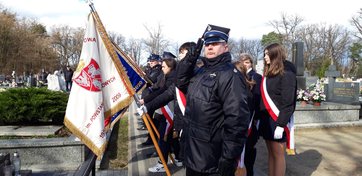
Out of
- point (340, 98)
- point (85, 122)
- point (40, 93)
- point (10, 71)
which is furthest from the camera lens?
point (10, 71)

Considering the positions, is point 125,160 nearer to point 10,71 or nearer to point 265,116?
point 265,116

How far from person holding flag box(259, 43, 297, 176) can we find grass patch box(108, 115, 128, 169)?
10.5 ft

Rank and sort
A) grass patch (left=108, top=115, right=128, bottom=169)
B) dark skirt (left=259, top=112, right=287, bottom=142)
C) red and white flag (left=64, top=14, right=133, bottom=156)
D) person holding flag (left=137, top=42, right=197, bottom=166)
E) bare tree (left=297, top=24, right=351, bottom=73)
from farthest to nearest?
bare tree (left=297, top=24, right=351, bottom=73)
grass patch (left=108, top=115, right=128, bottom=169)
dark skirt (left=259, top=112, right=287, bottom=142)
person holding flag (left=137, top=42, right=197, bottom=166)
red and white flag (left=64, top=14, right=133, bottom=156)

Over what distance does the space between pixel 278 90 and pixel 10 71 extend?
49.0m

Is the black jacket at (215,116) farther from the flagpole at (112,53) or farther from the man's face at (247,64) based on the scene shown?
the man's face at (247,64)

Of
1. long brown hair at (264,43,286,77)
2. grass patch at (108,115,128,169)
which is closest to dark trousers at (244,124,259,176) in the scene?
long brown hair at (264,43,286,77)

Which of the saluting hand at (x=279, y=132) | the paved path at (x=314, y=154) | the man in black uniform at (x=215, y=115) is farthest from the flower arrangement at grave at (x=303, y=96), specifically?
the man in black uniform at (x=215, y=115)

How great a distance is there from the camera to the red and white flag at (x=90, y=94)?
404cm

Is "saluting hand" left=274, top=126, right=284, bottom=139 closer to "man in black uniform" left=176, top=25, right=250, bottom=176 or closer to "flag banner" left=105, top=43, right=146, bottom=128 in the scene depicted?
"man in black uniform" left=176, top=25, right=250, bottom=176

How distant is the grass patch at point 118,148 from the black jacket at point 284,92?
11.5ft

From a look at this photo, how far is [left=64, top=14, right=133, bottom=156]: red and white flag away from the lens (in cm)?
404

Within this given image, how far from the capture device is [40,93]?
780cm

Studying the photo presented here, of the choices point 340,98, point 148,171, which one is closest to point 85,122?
point 148,171

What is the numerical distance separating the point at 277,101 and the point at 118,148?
470 cm
